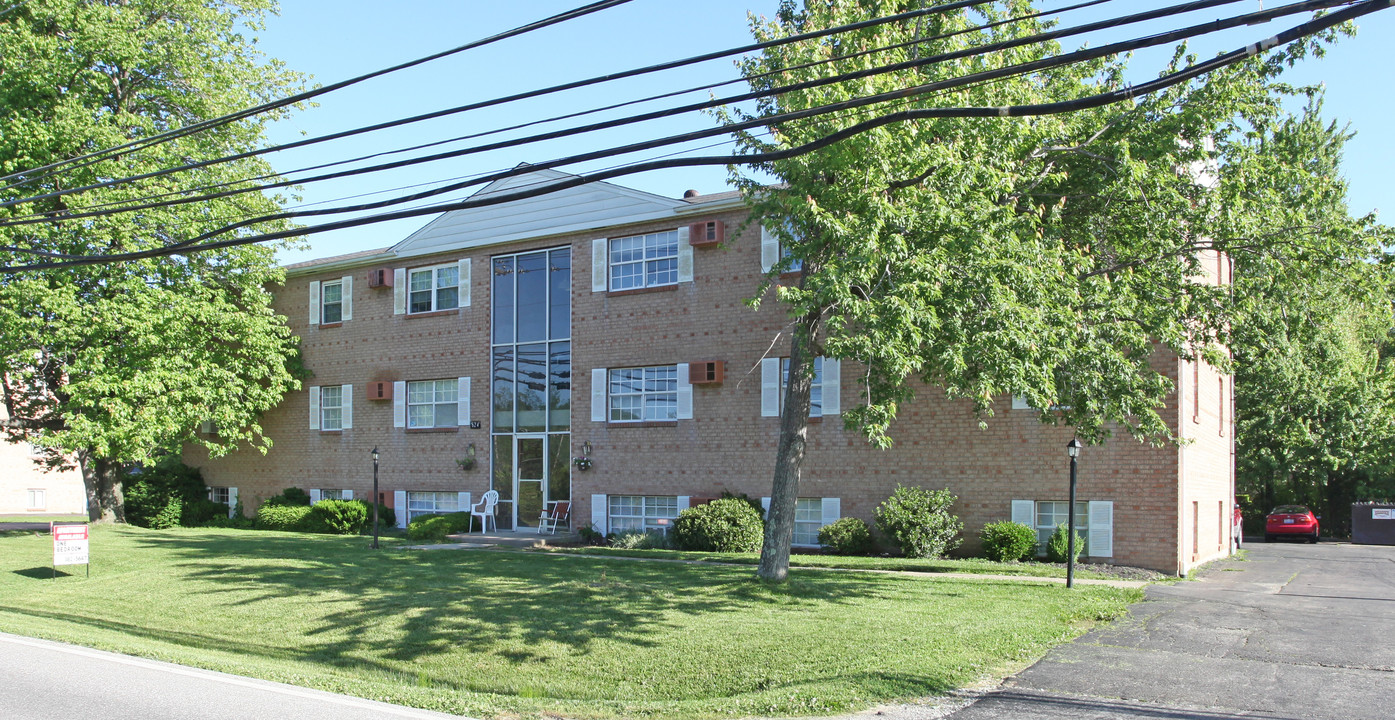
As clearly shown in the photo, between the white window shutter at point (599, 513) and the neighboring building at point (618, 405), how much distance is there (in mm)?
52

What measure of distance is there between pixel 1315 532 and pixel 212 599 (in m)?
32.5

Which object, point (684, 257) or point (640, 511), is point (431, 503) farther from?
point (684, 257)

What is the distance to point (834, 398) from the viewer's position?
781 inches

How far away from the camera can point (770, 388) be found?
20344mm

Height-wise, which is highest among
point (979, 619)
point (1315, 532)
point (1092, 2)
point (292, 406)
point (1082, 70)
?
point (1082, 70)

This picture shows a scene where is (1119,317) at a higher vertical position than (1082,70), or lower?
lower

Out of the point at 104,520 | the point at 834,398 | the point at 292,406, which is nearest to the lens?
the point at 834,398

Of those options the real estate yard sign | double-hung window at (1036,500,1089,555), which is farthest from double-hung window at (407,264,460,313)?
double-hung window at (1036,500,1089,555)

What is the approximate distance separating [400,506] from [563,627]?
14.7m

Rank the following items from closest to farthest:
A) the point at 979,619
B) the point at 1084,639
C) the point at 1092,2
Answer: the point at 1092,2
the point at 1084,639
the point at 979,619

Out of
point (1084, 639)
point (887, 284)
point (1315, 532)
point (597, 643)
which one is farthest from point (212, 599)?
point (1315, 532)

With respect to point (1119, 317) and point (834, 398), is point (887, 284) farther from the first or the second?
point (834, 398)

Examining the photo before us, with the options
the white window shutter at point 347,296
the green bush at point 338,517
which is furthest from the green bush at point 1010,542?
the white window shutter at point 347,296

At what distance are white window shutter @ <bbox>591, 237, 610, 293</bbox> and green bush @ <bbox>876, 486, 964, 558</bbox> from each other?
8.55m
